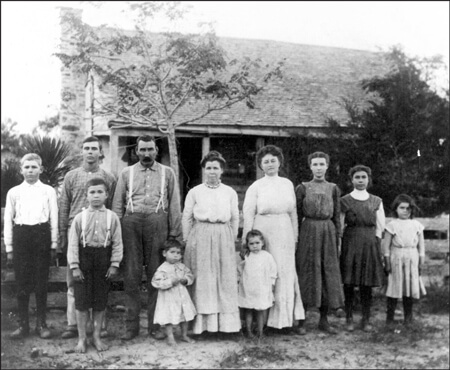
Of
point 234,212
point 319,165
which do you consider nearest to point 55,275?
point 234,212

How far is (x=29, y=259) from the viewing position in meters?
5.03

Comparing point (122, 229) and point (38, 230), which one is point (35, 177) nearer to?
point (38, 230)

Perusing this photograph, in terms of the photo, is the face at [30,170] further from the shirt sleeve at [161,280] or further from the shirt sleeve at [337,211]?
the shirt sleeve at [337,211]

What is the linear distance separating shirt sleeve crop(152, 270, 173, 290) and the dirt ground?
0.54m

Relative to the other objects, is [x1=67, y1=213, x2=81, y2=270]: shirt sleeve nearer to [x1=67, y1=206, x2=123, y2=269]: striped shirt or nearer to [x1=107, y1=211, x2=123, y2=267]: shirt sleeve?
[x1=67, y1=206, x2=123, y2=269]: striped shirt

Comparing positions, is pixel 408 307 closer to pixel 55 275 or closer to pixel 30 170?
pixel 55 275

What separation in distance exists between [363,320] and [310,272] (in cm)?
80

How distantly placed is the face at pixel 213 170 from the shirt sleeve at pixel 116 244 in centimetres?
103

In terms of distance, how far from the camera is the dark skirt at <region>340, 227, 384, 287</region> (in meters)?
5.50

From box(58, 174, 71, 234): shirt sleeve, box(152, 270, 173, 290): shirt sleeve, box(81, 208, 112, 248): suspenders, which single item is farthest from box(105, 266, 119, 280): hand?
box(58, 174, 71, 234): shirt sleeve

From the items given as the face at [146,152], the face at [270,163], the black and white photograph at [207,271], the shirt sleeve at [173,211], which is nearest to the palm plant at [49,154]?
the black and white photograph at [207,271]

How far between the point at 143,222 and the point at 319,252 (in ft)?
6.03

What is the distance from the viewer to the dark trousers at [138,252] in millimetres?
5020

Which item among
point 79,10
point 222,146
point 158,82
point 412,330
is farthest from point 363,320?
point 222,146
